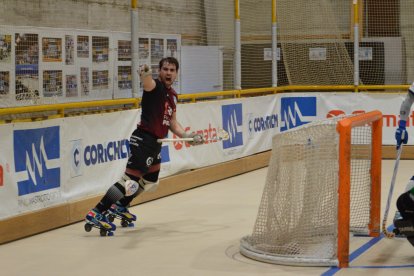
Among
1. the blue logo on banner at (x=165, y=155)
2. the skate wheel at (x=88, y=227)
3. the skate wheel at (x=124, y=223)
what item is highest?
the blue logo on banner at (x=165, y=155)

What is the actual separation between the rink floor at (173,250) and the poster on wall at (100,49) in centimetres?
187

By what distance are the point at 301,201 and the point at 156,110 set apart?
2.21 meters

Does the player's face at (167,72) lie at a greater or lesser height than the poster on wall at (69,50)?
lesser

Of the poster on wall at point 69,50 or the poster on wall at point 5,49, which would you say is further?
the poster on wall at point 69,50

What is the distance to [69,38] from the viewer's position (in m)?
10.0

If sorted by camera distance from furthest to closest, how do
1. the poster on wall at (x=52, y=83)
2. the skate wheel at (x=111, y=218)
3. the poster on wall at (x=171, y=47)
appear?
the poster on wall at (x=171, y=47), the poster on wall at (x=52, y=83), the skate wheel at (x=111, y=218)

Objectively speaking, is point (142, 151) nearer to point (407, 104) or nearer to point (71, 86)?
point (71, 86)

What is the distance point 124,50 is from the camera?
10867 millimetres

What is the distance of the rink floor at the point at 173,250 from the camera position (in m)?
7.34

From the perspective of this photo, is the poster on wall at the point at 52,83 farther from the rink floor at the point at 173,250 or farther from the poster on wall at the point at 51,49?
the rink floor at the point at 173,250

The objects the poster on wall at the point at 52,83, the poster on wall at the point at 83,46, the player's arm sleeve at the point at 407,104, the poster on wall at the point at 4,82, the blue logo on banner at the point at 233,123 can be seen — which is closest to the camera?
the player's arm sleeve at the point at 407,104

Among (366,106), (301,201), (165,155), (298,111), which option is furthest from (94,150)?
(366,106)

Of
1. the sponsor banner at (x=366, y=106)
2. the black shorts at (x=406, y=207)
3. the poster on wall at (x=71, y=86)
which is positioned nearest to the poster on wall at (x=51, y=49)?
the poster on wall at (x=71, y=86)

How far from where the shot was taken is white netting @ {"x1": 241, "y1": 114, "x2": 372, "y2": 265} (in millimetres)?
7520
